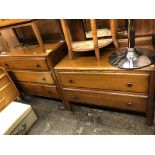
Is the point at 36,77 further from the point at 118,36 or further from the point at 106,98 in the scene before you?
the point at 118,36

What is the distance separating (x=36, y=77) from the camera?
5.65 ft

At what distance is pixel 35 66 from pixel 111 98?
0.81 metres

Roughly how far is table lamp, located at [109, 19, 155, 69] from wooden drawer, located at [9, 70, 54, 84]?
691 millimetres

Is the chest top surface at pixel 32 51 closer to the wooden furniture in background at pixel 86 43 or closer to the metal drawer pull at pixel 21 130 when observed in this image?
the wooden furniture in background at pixel 86 43

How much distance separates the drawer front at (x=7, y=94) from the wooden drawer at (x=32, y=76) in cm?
12

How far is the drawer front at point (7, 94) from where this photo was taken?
5.86ft

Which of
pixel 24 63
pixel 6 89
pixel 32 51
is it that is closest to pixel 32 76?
pixel 24 63

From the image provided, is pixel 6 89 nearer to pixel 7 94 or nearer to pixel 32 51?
pixel 7 94

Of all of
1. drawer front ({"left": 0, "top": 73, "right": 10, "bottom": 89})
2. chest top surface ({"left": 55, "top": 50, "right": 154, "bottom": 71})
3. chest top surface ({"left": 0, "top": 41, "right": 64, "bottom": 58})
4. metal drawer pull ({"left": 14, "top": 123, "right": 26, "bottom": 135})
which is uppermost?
chest top surface ({"left": 0, "top": 41, "right": 64, "bottom": 58})

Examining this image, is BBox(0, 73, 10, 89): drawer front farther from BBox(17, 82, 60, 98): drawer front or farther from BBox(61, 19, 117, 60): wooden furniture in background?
BBox(61, 19, 117, 60): wooden furniture in background

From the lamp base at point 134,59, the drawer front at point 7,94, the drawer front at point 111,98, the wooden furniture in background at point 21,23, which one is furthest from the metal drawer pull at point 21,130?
the lamp base at point 134,59

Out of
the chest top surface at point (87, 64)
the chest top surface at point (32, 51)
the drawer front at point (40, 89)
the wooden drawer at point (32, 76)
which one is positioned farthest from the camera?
the drawer front at point (40, 89)

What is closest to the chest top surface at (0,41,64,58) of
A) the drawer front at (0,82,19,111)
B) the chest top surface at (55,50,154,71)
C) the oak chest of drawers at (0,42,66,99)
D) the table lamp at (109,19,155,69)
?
the oak chest of drawers at (0,42,66,99)

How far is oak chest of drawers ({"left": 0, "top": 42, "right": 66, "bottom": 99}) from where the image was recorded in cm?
152
